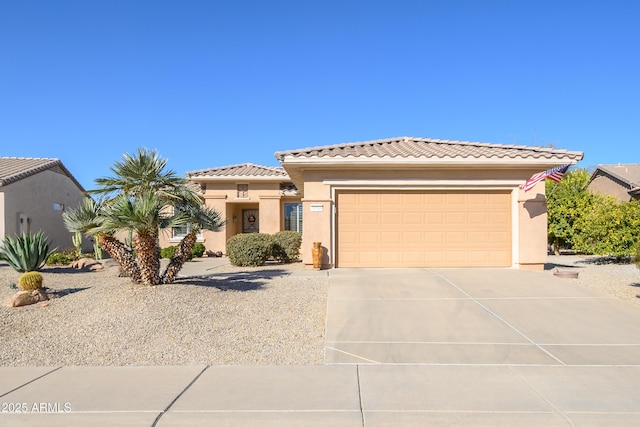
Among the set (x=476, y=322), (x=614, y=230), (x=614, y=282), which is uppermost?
(x=614, y=230)

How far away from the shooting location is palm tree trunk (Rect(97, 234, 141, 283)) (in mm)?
9888

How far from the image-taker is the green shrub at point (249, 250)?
15672 millimetres

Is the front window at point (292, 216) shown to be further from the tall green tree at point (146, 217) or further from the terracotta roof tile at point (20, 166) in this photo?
the tall green tree at point (146, 217)

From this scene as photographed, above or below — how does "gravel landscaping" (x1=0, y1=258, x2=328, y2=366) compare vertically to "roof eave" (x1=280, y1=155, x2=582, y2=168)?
below

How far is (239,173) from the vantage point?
22.9 meters

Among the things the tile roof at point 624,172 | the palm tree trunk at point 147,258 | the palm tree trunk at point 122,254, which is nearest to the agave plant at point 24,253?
the palm tree trunk at point 122,254

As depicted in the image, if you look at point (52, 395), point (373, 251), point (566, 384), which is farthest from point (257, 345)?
point (373, 251)

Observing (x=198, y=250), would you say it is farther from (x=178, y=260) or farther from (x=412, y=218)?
(x=178, y=260)

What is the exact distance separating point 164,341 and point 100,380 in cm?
151

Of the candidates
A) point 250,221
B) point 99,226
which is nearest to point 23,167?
point 250,221

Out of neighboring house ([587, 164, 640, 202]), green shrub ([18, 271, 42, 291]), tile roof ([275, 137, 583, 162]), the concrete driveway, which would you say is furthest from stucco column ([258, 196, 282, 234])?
neighboring house ([587, 164, 640, 202])

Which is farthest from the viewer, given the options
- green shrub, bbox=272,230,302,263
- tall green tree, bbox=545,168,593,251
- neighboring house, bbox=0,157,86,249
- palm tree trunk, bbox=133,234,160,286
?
tall green tree, bbox=545,168,593,251

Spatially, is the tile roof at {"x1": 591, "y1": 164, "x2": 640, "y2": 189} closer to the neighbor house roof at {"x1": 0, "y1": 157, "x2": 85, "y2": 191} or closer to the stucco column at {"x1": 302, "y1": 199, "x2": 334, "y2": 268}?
the stucco column at {"x1": 302, "y1": 199, "x2": 334, "y2": 268}

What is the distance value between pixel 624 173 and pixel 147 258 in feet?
104
